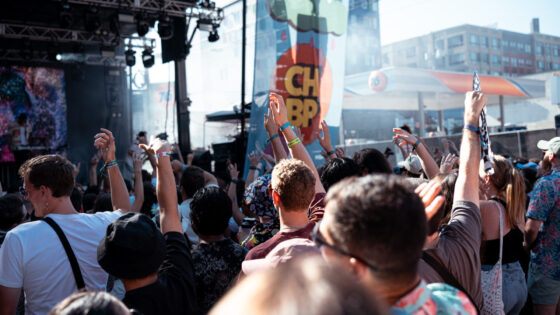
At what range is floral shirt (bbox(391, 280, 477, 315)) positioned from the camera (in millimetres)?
1054

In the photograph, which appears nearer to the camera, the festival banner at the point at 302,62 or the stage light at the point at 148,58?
the festival banner at the point at 302,62

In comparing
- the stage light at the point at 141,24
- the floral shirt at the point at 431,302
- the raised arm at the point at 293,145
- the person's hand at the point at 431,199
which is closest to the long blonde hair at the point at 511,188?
the raised arm at the point at 293,145

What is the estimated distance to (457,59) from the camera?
6625 cm

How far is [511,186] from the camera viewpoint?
2824 mm

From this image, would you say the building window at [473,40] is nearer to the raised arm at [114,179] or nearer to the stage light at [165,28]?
the stage light at [165,28]

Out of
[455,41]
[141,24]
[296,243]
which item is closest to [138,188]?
[296,243]

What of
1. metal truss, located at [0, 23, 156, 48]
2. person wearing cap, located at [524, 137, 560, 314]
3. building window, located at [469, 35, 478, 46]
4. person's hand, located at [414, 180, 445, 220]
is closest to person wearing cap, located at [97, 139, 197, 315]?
person's hand, located at [414, 180, 445, 220]

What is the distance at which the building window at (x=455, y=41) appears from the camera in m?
65.2

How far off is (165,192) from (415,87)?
21179 millimetres

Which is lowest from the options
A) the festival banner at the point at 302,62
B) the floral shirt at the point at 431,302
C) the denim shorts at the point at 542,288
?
the denim shorts at the point at 542,288

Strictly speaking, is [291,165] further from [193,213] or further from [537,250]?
[537,250]

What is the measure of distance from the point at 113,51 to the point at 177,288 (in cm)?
1399

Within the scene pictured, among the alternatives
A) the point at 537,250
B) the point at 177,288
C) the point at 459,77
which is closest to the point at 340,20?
the point at 537,250

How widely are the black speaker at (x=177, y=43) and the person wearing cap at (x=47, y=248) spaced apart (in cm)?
991
